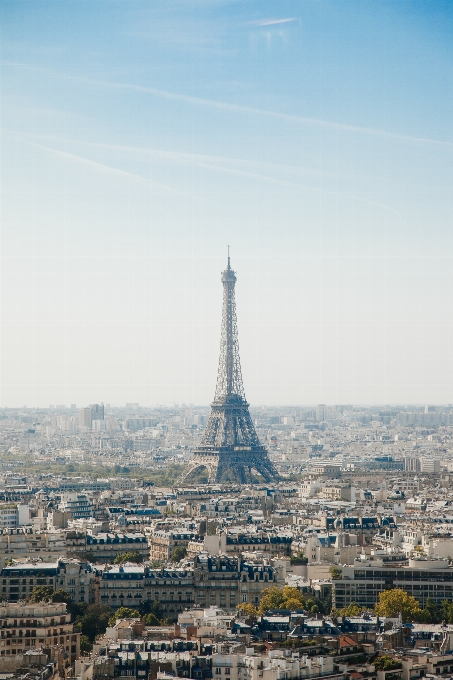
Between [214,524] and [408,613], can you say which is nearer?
[408,613]

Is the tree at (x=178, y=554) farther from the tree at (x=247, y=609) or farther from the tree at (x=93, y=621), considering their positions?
the tree at (x=93, y=621)

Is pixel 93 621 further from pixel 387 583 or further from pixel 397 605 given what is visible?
pixel 387 583

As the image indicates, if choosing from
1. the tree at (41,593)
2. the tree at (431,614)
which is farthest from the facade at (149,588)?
the tree at (431,614)

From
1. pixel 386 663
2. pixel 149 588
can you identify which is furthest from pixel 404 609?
pixel 386 663

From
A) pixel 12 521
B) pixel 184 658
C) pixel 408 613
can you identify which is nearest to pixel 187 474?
pixel 12 521

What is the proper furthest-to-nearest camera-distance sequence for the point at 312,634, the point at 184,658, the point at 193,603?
1. the point at 193,603
2. the point at 312,634
3. the point at 184,658

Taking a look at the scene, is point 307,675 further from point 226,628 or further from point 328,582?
point 328,582
